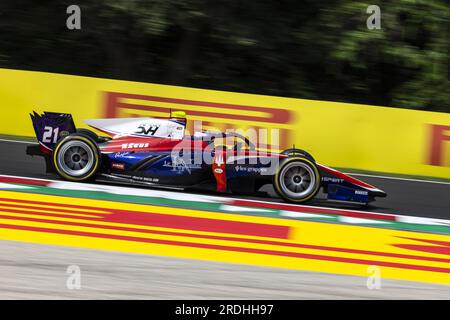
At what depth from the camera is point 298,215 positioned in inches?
316

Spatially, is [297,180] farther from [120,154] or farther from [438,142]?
[438,142]

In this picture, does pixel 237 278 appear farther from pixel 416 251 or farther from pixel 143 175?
pixel 143 175

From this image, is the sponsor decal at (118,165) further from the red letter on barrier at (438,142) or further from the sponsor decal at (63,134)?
the red letter on barrier at (438,142)

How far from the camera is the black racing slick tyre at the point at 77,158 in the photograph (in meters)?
8.27

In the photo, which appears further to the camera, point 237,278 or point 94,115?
point 94,115

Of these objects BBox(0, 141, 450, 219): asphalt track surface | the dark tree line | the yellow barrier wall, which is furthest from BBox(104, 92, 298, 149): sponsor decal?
the dark tree line

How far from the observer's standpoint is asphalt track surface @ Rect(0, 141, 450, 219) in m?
8.91

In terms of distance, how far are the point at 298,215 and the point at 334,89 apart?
9103 mm

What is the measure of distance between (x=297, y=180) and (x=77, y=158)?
257cm

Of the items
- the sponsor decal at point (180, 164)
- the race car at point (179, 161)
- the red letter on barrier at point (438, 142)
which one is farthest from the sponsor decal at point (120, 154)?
the red letter on barrier at point (438, 142)

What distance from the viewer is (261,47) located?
1600cm

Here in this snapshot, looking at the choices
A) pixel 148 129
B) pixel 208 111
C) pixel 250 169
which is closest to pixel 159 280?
pixel 250 169

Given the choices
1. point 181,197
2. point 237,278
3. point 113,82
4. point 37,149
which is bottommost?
point 237,278

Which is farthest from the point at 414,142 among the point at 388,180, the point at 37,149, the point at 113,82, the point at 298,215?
the point at 37,149
